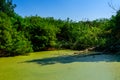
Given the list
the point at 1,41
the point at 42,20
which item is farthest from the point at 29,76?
the point at 42,20

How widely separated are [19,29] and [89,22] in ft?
34.2

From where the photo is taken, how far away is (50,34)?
92.4ft

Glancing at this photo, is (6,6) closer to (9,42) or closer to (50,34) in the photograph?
(50,34)

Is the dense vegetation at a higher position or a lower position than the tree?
lower

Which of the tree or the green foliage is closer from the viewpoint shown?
the green foliage

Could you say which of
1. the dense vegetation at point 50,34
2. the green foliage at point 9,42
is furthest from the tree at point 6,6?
the green foliage at point 9,42

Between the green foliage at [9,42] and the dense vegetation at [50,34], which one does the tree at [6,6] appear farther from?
the green foliage at [9,42]

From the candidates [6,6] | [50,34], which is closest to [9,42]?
[50,34]

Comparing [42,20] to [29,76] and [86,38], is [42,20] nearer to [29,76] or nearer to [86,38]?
[86,38]

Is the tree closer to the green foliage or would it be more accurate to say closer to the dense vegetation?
the dense vegetation

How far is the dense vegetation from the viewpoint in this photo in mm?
21767

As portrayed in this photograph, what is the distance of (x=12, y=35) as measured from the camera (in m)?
23.2

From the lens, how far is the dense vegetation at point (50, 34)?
2177 centimetres

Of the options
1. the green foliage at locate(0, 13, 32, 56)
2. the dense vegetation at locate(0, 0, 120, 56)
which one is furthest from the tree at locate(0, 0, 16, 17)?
the green foliage at locate(0, 13, 32, 56)
